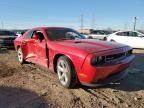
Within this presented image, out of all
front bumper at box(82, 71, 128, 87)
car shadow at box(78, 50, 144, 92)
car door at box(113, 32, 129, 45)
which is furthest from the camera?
car door at box(113, 32, 129, 45)

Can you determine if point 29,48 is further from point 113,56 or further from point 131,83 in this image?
point 131,83

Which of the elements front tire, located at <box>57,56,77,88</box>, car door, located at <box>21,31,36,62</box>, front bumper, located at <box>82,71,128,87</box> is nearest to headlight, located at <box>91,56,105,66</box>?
front bumper, located at <box>82,71,128,87</box>

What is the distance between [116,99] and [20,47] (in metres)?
5.11

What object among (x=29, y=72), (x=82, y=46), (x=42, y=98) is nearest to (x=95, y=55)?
(x=82, y=46)

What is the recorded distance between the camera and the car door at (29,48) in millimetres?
7482

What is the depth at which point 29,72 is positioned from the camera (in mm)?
7523

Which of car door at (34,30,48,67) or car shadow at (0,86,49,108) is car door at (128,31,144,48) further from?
car shadow at (0,86,49,108)

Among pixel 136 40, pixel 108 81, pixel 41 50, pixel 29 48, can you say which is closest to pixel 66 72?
pixel 108 81

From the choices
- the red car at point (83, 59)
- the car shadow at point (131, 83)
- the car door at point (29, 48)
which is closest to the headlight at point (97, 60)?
the red car at point (83, 59)

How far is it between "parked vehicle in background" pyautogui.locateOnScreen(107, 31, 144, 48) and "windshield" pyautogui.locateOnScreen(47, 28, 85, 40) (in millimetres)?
9454

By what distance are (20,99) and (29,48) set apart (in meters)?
3.15

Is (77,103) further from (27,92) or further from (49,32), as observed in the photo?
(49,32)

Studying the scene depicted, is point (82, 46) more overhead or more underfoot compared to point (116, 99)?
more overhead

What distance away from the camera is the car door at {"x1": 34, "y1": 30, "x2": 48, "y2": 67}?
6539 mm
